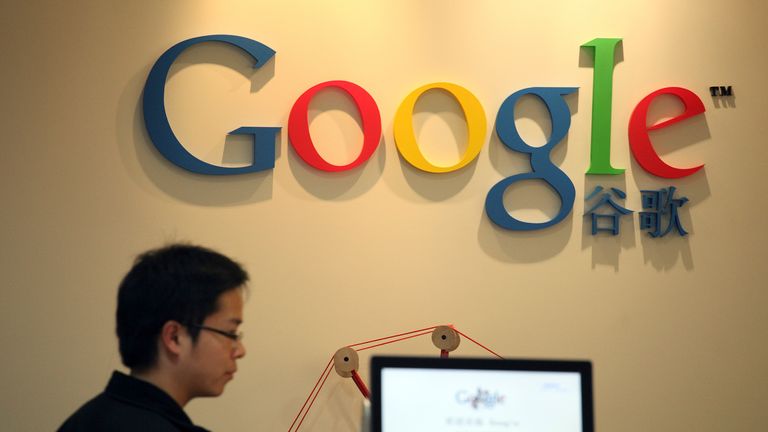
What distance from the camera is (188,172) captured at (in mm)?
3404

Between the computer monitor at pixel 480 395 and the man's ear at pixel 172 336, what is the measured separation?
1.28ft

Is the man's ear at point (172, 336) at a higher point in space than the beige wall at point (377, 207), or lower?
lower

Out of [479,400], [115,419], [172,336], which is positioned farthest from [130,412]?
[479,400]

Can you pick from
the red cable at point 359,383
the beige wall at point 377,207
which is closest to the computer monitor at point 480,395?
the red cable at point 359,383

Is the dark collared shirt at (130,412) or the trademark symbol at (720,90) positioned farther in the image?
the trademark symbol at (720,90)

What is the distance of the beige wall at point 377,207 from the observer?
11.0 feet

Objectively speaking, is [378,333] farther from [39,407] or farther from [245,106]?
[39,407]

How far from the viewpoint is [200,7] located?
343 centimetres

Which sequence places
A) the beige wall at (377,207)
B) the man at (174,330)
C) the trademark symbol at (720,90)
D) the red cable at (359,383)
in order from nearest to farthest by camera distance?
the man at (174,330), the red cable at (359,383), the beige wall at (377,207), the trademark symbol at (720,90)

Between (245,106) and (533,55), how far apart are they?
3.70ft

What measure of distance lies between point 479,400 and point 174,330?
619 mm

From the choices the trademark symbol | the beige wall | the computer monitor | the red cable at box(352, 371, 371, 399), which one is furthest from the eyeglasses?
the trademark symbol

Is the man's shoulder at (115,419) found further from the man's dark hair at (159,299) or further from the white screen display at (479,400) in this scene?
the white screen display at (479,400)

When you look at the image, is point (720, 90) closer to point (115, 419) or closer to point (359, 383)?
point (359, 383)
